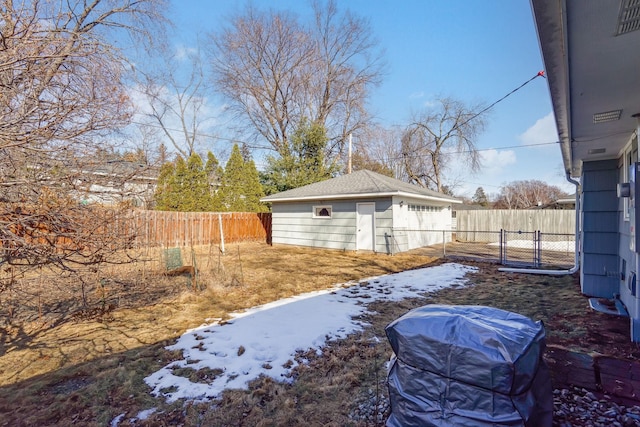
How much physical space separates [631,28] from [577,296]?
5.03m

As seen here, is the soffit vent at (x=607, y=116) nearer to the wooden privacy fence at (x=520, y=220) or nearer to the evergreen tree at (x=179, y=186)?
the wooden privacy fence at (x=520, y=220)

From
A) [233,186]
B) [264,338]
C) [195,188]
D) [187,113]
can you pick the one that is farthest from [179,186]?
[264,338]

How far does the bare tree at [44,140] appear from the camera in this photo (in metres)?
2.37

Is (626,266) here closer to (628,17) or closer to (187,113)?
(628,17)

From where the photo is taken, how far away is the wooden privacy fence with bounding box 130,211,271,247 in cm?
1190

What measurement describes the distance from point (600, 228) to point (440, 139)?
18.8 m

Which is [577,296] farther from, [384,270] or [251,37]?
[251,37]

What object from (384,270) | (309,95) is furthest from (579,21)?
(309,95)

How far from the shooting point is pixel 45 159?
109 inches

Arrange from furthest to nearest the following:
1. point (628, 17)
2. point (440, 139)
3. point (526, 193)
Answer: point (526, 193) → point (440, 139) → point (628, 17)

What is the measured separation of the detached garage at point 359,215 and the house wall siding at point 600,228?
465cm

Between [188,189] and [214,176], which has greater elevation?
[214,176]

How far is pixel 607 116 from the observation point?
3307 mm

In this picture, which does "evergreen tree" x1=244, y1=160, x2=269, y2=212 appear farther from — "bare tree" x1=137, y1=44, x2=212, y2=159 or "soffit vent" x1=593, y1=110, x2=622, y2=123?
"soffit vent" x1=593, y1=110, x2=622, y2=123
